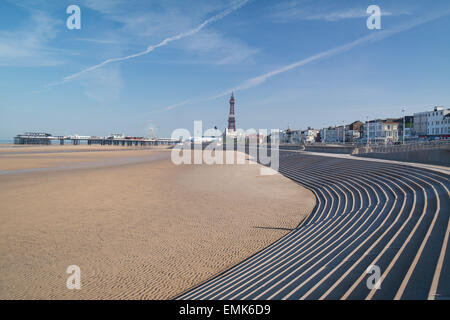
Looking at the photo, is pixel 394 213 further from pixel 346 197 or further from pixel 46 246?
pixel 46 246

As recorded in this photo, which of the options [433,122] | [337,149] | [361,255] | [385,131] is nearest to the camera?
[361,255]

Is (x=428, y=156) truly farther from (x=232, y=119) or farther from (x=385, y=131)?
(x=232, y=119)

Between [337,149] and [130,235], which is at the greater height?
[337,149]

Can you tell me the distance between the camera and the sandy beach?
5.62 m

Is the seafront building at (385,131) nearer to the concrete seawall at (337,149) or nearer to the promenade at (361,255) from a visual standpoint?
the concrete seawall at (337,149)

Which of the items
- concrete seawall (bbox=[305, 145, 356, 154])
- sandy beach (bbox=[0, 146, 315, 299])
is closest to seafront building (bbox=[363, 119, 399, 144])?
concrete seawall (bbox=[305, 145, 356, 154])

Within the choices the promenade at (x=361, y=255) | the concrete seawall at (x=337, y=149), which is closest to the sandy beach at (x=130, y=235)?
the promenade at (x=361, y=255)

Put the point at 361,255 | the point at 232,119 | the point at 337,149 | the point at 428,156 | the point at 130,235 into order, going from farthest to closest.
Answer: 1. the point at 232,119
2. the point at 337,149
3. the point at 428,156
4. the point at 130,235
5. the point at 361,255

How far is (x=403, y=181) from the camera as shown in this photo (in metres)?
11.1

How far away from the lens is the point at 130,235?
842cm

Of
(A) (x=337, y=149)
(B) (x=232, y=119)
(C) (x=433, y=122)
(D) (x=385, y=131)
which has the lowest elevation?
(A) (x=337, y=149)

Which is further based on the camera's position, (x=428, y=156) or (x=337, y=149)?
(x=337, y=149)

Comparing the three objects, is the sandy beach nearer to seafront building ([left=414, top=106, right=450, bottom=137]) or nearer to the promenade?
the promenade

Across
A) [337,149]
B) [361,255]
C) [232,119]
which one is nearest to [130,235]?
[361,255]
